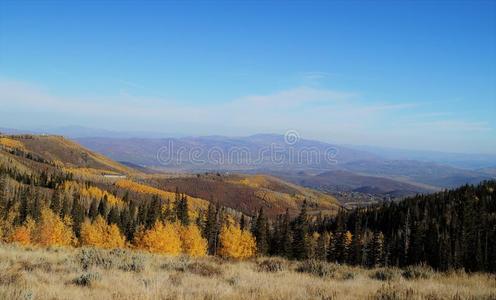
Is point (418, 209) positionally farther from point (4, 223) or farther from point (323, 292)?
point (323, 292)

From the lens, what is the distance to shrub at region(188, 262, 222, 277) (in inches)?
637

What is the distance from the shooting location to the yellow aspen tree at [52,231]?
95188 millimetres

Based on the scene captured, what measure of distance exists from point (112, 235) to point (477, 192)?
137 meters

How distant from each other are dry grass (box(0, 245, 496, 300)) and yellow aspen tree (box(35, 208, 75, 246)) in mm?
82885

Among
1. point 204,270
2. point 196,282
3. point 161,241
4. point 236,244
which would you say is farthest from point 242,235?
point 196,282

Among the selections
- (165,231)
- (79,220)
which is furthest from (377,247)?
(79,220)

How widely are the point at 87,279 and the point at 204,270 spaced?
17.1 ft

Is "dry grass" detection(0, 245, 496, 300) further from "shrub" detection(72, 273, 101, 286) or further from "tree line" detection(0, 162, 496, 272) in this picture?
"tree line" detection(0, 162, 496, 272)

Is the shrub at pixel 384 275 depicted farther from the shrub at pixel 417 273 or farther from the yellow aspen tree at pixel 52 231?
the yellow aspen tree at pixel 52 231

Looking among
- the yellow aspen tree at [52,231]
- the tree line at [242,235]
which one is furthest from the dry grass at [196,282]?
the yellow aspen tree at [52,231]

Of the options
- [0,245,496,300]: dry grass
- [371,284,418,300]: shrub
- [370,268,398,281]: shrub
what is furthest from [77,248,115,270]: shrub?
[370,268,398,281]: shrub

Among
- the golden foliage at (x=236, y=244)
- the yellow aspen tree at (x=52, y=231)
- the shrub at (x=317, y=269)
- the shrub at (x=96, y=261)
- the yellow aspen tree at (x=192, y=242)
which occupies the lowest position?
the golden foliage at (x=236, y=244)

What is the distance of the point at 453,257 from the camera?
9438 centimetres

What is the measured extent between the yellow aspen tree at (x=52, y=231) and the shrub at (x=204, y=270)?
272 feet
